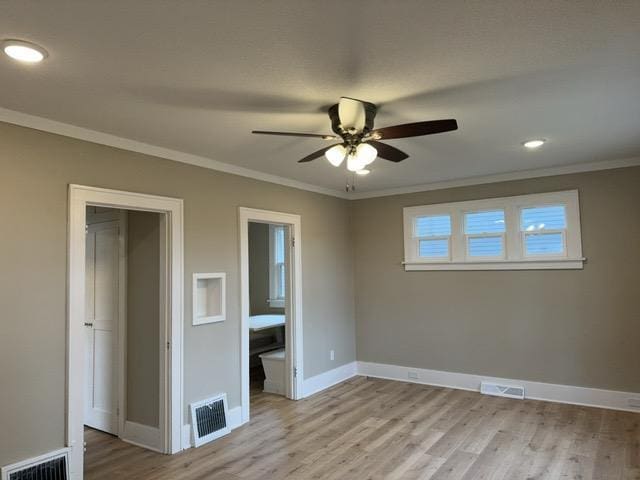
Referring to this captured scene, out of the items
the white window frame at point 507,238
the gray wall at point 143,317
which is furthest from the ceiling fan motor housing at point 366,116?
the white window frame at point 507,238

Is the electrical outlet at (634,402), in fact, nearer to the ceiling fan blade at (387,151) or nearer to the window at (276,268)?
the ceiling fan blade at (387,151)

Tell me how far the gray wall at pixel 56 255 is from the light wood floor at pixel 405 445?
59 centimetres

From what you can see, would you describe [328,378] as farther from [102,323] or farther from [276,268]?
[102,323]

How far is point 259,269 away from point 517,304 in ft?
13.1

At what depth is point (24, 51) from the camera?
81.7 inches

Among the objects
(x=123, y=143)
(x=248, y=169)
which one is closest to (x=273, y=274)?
(x=248, y=169)

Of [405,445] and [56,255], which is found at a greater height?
[56,255]

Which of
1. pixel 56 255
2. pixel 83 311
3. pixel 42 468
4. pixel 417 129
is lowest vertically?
pixel 42 468

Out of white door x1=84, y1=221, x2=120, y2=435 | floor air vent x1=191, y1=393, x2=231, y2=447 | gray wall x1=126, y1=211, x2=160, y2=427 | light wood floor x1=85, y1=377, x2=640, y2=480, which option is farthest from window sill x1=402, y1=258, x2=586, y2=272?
white door x1=84, y1=221, x2=120, y2=435

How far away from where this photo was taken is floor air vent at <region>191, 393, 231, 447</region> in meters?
3.87

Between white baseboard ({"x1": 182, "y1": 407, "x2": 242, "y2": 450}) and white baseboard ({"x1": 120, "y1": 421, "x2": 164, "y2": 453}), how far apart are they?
20cm

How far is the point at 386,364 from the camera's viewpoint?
6.02 metres

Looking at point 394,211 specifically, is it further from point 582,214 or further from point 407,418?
point 407,418

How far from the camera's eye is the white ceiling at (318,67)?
1829 millimetres
